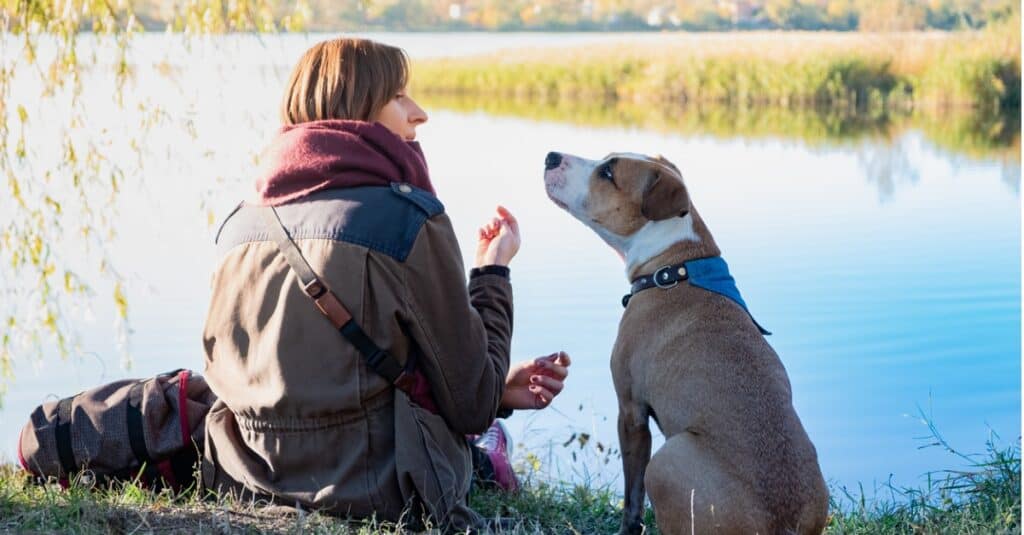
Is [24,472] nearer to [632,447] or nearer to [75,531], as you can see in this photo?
[75,531]

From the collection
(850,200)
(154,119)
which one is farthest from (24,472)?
(850,200)

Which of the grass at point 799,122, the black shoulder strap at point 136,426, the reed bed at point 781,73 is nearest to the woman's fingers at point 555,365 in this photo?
the black shoulder strap at point 136,426

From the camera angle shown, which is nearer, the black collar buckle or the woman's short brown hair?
the woman's short brown hair

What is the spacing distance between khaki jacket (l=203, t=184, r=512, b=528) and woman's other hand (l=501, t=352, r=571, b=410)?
0.42 meters

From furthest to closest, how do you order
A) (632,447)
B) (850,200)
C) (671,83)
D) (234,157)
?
1. (671,83)
2. (850,200)
3. (234,157)
4. (632,447)

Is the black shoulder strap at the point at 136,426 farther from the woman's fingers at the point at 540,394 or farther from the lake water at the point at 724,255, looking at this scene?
the lake water at the point at 724,255

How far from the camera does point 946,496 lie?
463 centimetres

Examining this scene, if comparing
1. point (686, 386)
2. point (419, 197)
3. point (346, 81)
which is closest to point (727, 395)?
point (686, 386)

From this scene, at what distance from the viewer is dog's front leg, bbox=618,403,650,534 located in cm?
395

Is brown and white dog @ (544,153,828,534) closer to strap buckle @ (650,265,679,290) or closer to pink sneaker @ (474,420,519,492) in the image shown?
strap buckle @ (650,265,679,290)

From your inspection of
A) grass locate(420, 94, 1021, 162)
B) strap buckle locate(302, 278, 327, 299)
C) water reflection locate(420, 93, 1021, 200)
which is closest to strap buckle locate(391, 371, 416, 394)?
strap buckle locate(302, 278, 327, 299)

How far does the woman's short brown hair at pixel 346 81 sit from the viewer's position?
12.7ft

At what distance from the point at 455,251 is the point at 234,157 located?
8.88 m

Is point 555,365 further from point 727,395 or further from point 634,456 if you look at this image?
point 727,395
